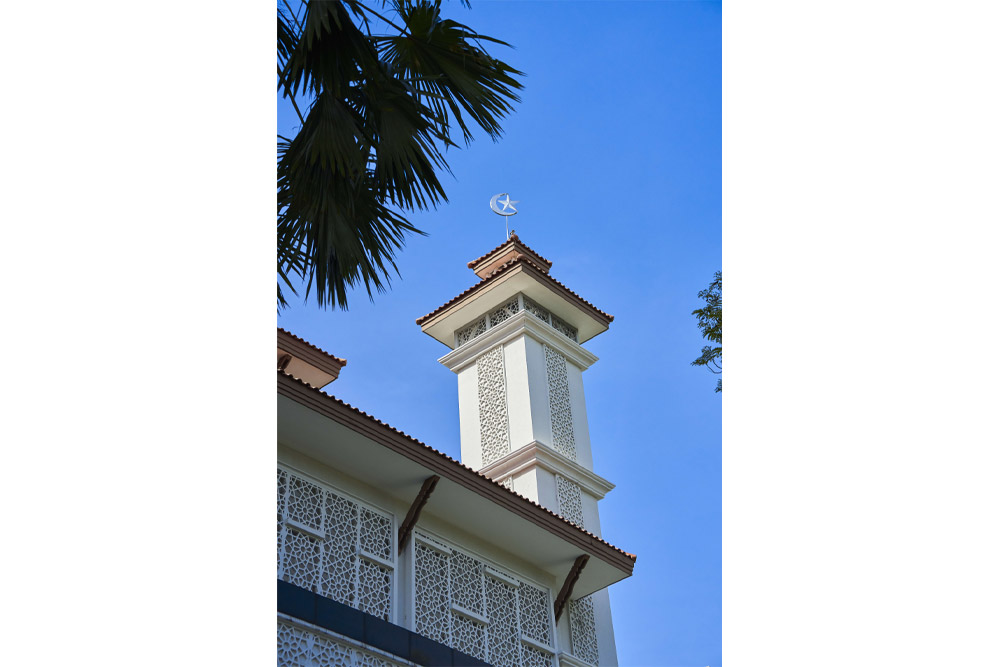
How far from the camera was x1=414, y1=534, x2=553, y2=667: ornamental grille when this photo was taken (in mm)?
8016

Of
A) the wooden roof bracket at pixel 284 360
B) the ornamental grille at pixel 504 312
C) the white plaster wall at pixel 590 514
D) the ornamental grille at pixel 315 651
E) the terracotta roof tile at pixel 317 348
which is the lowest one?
the ornamental grille at pixel 315 651

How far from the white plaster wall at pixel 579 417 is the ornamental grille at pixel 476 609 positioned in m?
3.21

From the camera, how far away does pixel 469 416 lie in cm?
1227

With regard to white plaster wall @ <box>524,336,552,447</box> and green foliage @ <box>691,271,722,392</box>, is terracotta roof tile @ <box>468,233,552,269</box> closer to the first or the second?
white plaster wall @ <box>524,336,552,447</box>

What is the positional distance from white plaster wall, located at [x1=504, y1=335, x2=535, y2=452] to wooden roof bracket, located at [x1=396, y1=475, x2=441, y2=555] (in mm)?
3328

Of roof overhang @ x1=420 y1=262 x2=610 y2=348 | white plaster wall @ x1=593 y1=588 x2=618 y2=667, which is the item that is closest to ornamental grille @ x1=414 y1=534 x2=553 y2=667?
white plaster wall @ x1=593 y1=588 x2=618 y2=667

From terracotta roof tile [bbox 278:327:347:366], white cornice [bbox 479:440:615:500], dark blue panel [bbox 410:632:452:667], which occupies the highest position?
terracotta roof tile [bbox 278:327:347:366]

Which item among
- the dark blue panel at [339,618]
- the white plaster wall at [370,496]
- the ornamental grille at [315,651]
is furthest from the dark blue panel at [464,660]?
the dark blue panel at [339,618]

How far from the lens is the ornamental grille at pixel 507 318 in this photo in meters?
12.6

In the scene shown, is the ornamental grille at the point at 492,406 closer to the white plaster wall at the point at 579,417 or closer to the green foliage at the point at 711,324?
the white plaster wall at the point at 579,417

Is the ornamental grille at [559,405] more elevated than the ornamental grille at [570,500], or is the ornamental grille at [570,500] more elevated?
the ornamental grille at [559,405]
